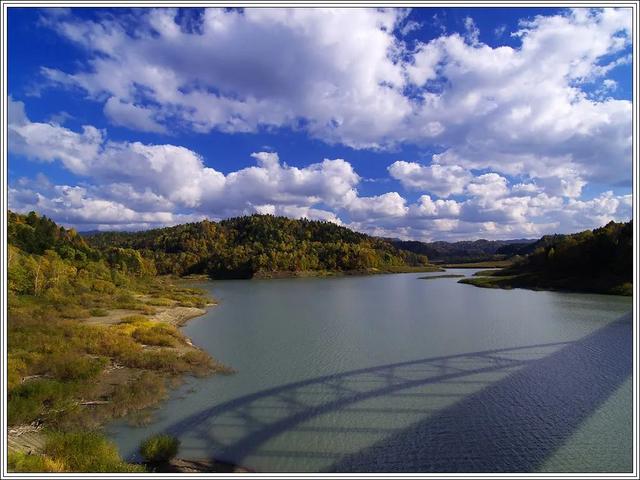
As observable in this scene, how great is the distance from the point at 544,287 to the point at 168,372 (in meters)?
82.1

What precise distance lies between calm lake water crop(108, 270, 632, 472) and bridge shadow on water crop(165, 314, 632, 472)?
6 cm

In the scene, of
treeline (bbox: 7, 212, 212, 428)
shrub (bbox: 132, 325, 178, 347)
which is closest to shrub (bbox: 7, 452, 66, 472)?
treeline (bbox: 7, 212, 212, 428)

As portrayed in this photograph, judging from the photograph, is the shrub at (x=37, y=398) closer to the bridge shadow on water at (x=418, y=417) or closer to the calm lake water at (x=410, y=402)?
the calm lake water at (x=410, y=402)

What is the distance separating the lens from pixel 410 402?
1825cm

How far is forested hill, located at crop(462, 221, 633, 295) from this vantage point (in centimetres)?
7238

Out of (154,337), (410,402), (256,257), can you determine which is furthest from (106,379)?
(256,257)

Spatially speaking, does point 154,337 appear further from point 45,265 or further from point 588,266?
point 588,266

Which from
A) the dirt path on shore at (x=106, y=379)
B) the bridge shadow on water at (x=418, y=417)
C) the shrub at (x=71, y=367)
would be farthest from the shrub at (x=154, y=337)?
the bridge shadow on water at (x=418, y=417)

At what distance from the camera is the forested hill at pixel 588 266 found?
237ft

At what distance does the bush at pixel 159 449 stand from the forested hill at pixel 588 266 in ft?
244

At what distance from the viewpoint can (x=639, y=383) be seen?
13.3 m

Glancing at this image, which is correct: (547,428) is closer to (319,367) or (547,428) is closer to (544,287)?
(319,367)

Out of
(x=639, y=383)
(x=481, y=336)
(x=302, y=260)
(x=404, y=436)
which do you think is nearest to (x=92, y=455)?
(x=404, y=436)

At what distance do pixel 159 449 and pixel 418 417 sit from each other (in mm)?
9840
